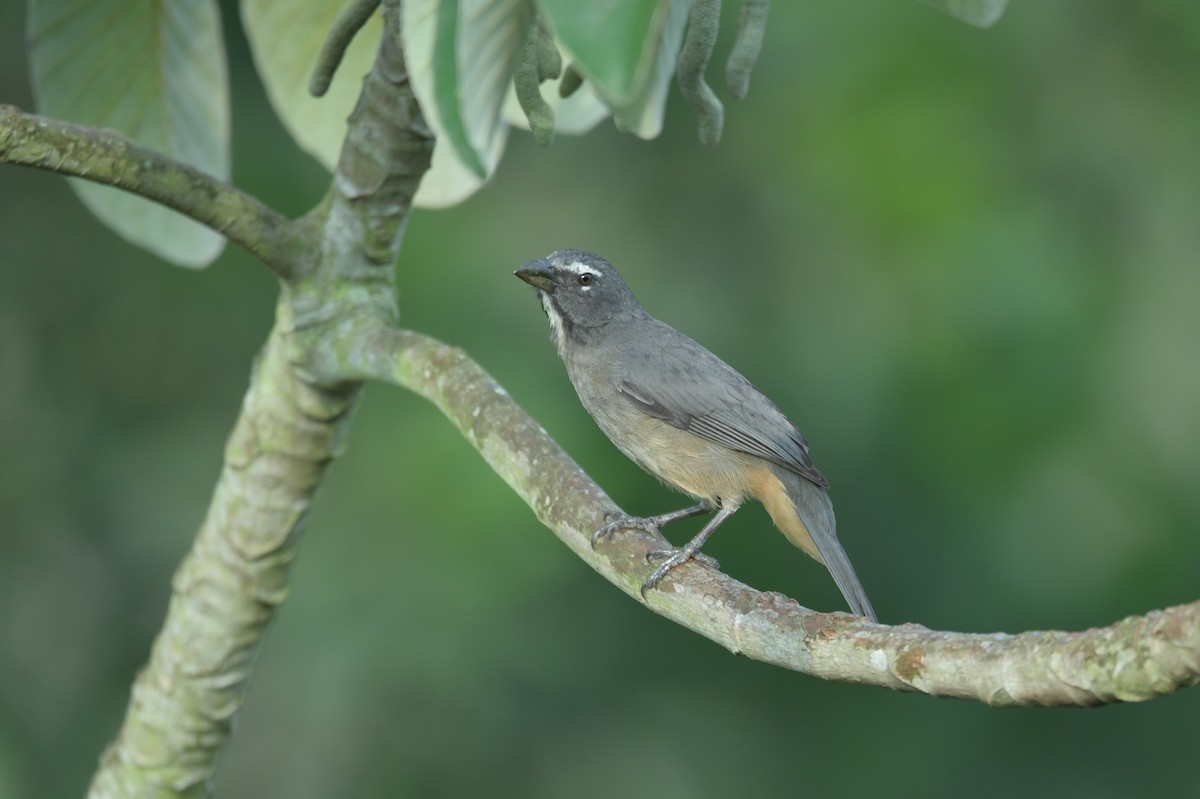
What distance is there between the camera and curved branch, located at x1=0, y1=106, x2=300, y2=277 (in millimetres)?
2438

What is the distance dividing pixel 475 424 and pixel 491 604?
3177 millimetres

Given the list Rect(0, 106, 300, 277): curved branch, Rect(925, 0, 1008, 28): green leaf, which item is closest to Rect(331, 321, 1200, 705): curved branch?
Rect(0, 106, 300, 277): curved branch

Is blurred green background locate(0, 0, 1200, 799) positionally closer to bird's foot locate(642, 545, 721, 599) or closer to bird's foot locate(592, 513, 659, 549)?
bird's foot locate(592, 513, 659, 549)

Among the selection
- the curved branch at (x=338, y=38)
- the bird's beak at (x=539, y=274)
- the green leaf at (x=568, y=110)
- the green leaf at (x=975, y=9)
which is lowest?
the bird's beak at (x=539, y=274)

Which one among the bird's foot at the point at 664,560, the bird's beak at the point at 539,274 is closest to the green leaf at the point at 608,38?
the bird's foot at the point at 664,560

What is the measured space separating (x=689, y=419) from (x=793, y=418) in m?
2.28

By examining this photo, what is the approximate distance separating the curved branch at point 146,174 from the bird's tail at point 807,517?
147 cm

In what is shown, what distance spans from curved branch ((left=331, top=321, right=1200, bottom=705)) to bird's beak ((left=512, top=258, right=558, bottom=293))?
101 centimetres

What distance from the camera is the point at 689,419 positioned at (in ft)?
12.3

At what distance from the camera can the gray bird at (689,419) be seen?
3.68m

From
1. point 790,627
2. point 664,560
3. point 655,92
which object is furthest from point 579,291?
point 655,92

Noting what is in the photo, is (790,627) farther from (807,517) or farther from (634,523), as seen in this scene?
(807,517)

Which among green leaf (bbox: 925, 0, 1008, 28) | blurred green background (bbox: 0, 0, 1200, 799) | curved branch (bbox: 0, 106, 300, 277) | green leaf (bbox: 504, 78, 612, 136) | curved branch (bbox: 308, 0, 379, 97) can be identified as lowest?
blurred green background (bbox: 0, 0, 1200, 799)

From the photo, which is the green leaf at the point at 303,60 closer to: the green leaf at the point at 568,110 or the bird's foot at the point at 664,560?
the green leaf at the point at 568,110
